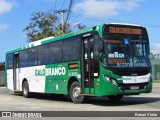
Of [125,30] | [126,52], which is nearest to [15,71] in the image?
[125,30]

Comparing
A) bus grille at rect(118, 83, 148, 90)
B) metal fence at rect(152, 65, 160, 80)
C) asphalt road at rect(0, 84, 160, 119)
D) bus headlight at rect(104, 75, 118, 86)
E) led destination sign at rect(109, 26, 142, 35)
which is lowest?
asphalt road at rect(0, 84, 160, 119)

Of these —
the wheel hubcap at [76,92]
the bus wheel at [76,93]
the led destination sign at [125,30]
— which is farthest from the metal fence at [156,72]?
the led destination sign at [125,30]

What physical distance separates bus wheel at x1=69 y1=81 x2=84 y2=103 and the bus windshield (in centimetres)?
229

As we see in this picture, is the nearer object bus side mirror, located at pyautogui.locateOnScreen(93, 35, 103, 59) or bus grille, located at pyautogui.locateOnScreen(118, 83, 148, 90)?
bus side mirror, located at pyautogui.locateOnScreen(93, 35, 103, 59)

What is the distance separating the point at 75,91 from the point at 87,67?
1503 mm

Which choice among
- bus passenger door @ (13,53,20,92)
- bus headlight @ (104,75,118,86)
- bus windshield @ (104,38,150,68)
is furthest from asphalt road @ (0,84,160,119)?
bus passenger door @ (13,53,20,92)

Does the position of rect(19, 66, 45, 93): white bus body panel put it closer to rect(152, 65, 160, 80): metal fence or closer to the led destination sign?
the led destination sign

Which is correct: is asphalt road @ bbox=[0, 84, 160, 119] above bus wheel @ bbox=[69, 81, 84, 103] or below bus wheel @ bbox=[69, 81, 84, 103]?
below

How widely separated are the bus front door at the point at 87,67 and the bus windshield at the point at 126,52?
872 mm

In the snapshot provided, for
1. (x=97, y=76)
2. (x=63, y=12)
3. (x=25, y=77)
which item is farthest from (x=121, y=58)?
(x=63, y=12)

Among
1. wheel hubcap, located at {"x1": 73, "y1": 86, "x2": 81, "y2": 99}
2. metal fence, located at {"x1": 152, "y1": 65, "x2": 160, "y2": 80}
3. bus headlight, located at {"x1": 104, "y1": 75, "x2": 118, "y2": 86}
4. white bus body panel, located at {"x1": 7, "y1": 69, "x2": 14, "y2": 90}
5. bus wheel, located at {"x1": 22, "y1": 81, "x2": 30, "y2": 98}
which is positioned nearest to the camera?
bus headlight, located at {"x1": 104, "y1": 75, "x2": 118, "y2": 86}

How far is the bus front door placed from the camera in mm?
16500

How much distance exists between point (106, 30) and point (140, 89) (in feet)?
9.27

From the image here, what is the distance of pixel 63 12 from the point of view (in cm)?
4650
